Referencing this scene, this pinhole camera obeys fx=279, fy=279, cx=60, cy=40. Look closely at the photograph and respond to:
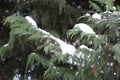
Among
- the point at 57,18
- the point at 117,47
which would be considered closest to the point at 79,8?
the point at 57,18

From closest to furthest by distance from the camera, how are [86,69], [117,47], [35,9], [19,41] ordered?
[117,47] → [86,69] → [19,41] → [35,9]

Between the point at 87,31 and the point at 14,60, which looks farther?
the point at 14,60

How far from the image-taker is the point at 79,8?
299cm

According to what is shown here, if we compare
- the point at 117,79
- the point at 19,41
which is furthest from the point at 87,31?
the point at 19,41

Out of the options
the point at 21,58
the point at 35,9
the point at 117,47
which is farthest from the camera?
the point at 21,58

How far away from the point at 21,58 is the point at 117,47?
1447mm

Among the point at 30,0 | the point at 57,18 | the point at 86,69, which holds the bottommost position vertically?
the point at 86,69

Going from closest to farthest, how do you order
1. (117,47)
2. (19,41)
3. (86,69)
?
1. (117,47)
2. (86,69)
3. (19,41)

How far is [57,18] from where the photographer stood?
2.81 metres

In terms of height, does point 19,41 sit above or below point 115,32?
below

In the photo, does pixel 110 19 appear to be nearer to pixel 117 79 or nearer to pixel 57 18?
pixel 117 79

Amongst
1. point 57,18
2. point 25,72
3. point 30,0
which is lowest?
point 25,72

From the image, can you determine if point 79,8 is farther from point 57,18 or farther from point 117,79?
point 117,79

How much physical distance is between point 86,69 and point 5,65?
1372 mm
